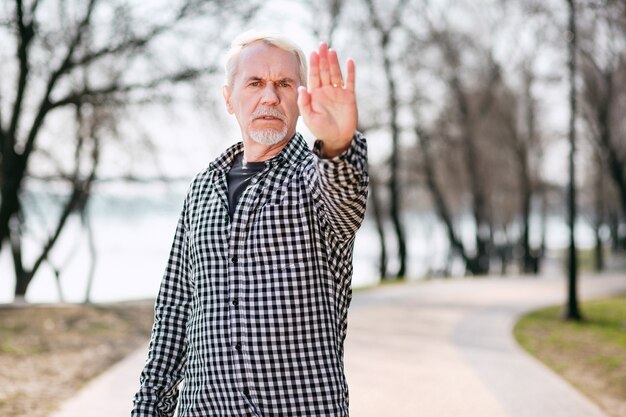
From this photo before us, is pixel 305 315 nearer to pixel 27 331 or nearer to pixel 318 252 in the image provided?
pixel 318 252

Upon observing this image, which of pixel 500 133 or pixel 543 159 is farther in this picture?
pixel 543 159

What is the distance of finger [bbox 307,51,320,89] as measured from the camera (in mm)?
2000

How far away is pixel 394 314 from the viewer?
46.8ft

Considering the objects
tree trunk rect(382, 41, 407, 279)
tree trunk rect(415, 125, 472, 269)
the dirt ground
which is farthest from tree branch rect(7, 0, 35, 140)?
tree trunk rect(415, 125, 472, 269)

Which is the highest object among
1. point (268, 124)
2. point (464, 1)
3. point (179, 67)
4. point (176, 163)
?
point (464, 1)

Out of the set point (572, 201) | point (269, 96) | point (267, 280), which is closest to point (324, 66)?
point (269, 96)

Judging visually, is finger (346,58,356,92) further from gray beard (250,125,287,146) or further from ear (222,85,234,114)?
ear (222,85,234,114)

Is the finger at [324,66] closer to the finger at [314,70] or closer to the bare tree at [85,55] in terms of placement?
the finger at [314,70]

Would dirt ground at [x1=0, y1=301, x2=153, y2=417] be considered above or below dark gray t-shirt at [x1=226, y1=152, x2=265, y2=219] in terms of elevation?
below

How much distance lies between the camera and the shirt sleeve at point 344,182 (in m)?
1.99

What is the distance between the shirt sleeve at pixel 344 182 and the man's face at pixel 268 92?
0.30 metres

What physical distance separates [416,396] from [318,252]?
5.26 metres

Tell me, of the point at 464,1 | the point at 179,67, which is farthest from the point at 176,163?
the point at 464,1

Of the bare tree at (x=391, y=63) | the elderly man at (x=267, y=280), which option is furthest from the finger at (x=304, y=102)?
the bare tree at (x=391, y=63)
